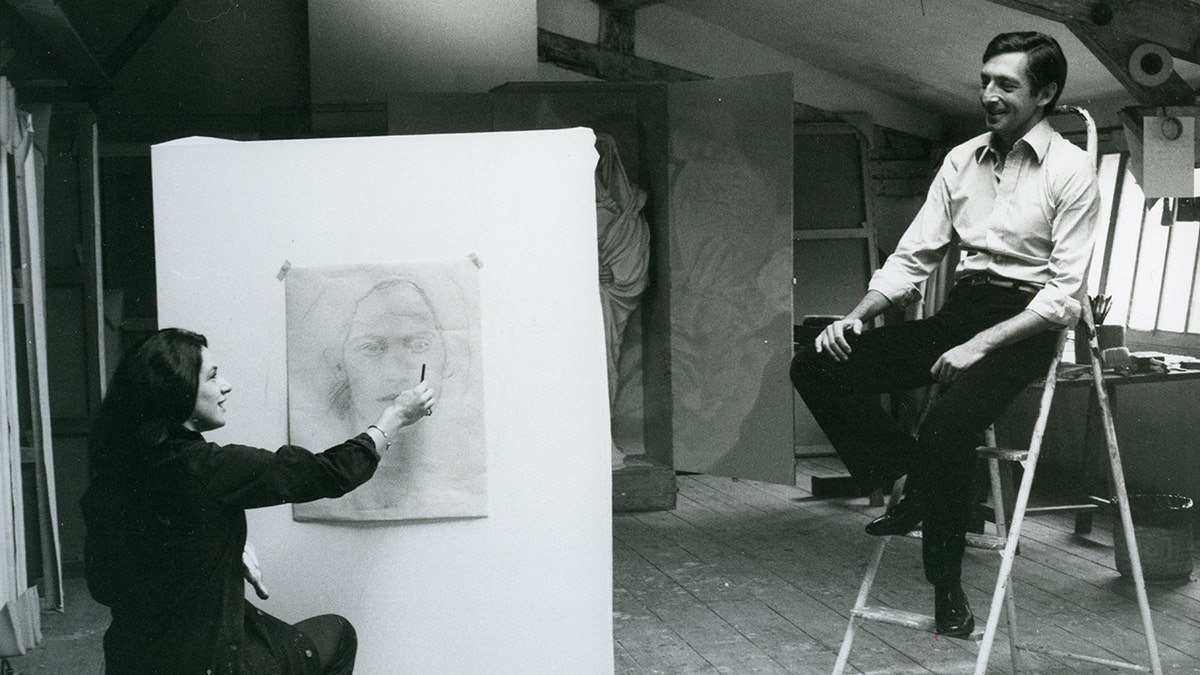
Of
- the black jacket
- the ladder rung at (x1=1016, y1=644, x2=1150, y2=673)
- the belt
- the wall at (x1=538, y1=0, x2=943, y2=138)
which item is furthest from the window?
the black jacket

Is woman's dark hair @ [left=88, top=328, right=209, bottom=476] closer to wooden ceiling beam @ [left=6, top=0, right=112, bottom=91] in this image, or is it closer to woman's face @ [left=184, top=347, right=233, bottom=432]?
woman's face @ [left=184, top=347, right=233, bottom=432]

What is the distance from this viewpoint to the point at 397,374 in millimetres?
2584

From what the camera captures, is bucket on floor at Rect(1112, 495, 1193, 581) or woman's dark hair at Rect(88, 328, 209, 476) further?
bucket on floor at Rect(1112, 495, 1193, 581)

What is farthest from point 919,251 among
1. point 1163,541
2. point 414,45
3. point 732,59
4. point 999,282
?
point 732,59

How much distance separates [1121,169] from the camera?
20.2ft

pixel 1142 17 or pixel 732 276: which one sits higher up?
pixel 1142 17

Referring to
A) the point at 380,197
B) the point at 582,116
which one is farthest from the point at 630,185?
the point at 380,197

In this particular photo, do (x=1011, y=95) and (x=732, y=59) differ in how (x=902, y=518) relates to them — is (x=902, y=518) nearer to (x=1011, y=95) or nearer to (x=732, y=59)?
(x=1011, y=95)

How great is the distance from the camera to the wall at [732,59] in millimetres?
7617

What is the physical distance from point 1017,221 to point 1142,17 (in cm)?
199

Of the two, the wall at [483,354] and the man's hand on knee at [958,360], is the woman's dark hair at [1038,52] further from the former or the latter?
the wall at [483,354]

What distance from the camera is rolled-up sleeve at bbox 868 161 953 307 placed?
10.0 feet

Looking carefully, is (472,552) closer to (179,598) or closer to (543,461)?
(543,461)

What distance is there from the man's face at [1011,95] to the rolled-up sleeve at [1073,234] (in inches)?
6.6
